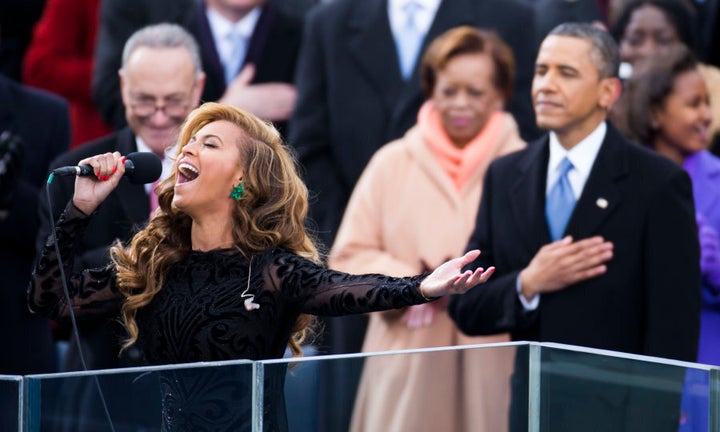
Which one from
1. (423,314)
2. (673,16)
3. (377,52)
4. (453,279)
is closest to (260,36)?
(377,52)

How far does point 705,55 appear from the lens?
7.65 m

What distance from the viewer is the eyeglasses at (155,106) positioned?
239 inches

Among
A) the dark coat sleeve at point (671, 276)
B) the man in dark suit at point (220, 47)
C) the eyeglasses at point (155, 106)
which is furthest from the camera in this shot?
the man in dark suit at point (220, 47)

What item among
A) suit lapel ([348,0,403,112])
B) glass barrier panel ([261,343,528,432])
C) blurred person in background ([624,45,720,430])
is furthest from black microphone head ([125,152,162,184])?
suit lapel ([348,0,403,112])

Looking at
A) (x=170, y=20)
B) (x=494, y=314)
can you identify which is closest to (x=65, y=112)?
(x=170, y=20)

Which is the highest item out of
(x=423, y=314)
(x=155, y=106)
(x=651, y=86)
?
(x=651, y=86)

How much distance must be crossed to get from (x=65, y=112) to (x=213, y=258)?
2794 millimetres

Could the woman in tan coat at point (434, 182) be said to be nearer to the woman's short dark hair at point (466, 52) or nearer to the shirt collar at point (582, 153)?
the woman's short dark hair at point (466, 52)

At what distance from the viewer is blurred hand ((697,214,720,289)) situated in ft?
19.5

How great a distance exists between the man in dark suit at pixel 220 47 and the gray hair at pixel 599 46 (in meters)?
1.76

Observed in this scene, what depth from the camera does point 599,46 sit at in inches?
226

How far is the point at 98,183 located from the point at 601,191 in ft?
6.70

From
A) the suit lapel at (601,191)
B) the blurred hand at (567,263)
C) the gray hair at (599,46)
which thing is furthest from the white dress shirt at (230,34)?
the blurred hand at (567,263)

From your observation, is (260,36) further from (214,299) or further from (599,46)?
(214,299)
